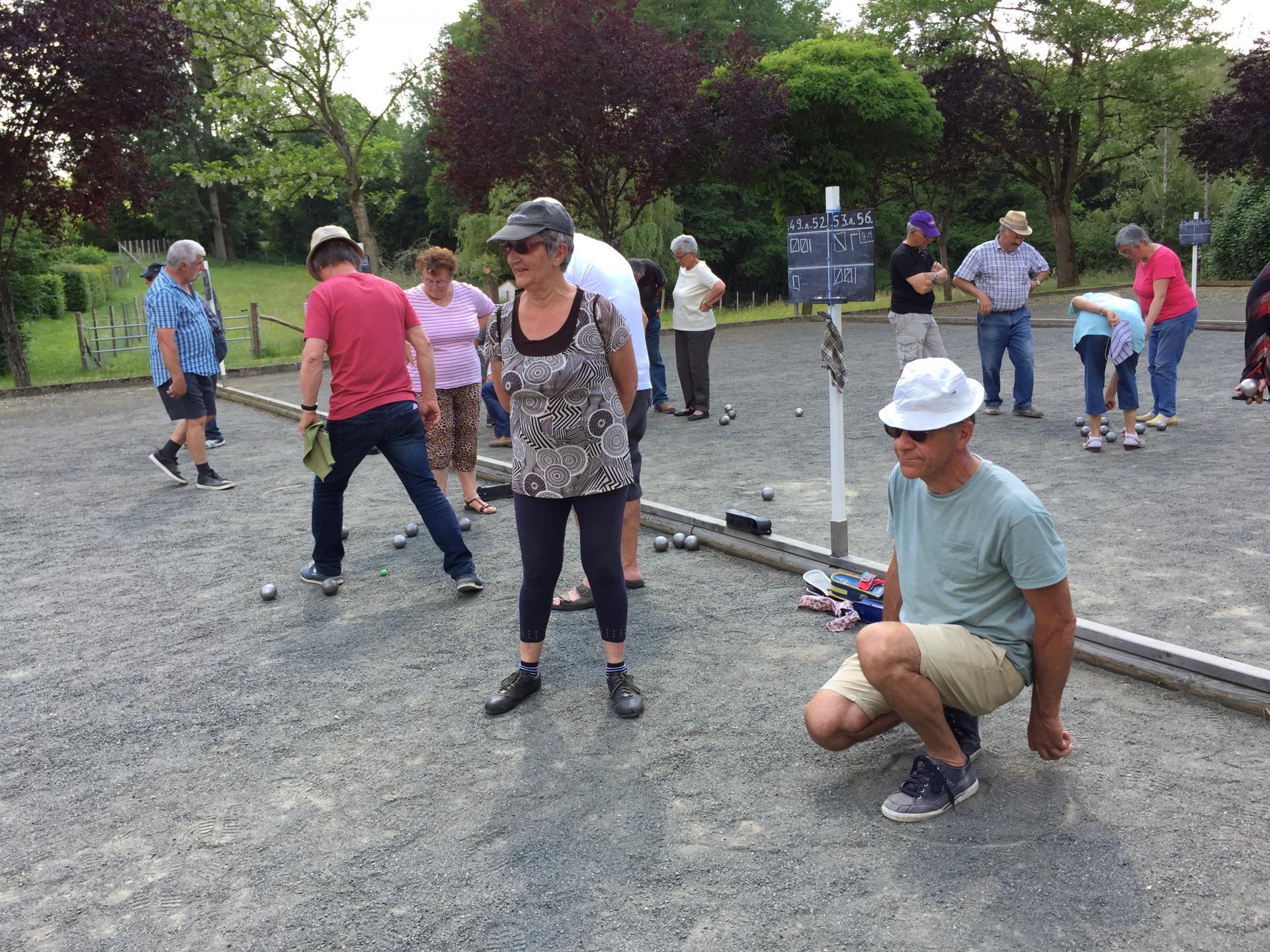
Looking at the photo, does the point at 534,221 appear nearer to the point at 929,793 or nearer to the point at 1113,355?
the point at 929,793

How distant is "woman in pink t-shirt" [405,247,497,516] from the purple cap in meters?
4.32

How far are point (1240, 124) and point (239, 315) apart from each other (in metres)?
30.3

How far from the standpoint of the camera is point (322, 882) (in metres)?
3.18

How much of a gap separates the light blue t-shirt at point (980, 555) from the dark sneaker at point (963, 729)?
0.29m

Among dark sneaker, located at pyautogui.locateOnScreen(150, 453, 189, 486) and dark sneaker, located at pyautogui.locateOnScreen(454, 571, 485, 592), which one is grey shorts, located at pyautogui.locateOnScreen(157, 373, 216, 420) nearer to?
dark sneaker, located at pyautogui.locateOnScreen(150, 453, 189, 486)

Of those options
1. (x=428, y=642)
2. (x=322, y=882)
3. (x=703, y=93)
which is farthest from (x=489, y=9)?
(x=322, y=882)

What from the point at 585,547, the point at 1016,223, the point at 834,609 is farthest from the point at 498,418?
the point at 585,547

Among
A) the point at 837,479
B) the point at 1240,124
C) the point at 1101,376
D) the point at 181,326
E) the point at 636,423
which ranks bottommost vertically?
the point at 837,479

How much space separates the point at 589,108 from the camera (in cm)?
2267

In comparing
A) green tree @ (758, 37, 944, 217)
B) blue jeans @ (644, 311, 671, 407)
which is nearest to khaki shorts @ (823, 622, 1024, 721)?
blue jeans @ (644, 311, 671, 407)

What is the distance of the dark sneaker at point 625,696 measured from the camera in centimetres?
422

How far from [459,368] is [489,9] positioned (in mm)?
18557

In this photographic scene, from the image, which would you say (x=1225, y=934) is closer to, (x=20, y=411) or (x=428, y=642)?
(x=428, y=642)

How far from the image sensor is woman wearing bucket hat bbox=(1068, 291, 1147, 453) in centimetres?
862
